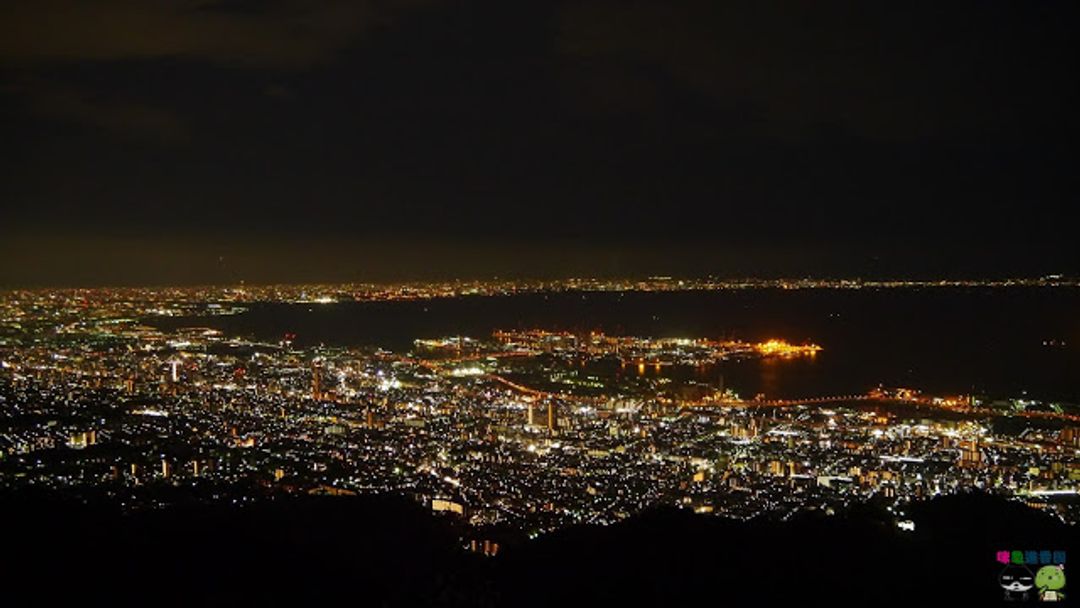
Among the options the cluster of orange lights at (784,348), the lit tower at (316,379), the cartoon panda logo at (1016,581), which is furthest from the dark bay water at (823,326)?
the cartoon panda logo at (1016,581)

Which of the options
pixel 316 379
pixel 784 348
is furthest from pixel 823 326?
pixel 316 379

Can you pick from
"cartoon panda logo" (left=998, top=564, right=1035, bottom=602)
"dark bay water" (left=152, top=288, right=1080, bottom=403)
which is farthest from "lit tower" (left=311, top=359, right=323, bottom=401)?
"cartoon panda logo" (left=998, top=564, right=1035, bottom=602)

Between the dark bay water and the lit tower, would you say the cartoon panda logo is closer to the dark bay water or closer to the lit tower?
the lit tower

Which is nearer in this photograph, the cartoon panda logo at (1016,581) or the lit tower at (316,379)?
the cartoon panda logo at (1016,581)

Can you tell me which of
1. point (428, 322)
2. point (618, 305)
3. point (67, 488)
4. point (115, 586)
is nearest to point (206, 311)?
point (428, 322)

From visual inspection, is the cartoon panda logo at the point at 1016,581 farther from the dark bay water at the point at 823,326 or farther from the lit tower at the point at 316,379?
the dark bay water at the point at 823,326

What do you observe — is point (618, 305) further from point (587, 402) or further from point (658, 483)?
point (658, 483)

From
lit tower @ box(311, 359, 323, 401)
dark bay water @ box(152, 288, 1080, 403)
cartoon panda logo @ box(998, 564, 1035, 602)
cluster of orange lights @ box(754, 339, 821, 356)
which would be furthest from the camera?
cluster of orange lights @ box(754, 339, 821, 356)

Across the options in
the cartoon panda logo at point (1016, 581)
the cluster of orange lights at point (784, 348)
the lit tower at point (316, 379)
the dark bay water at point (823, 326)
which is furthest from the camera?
the cluster of orange lights at point (784, 348)
